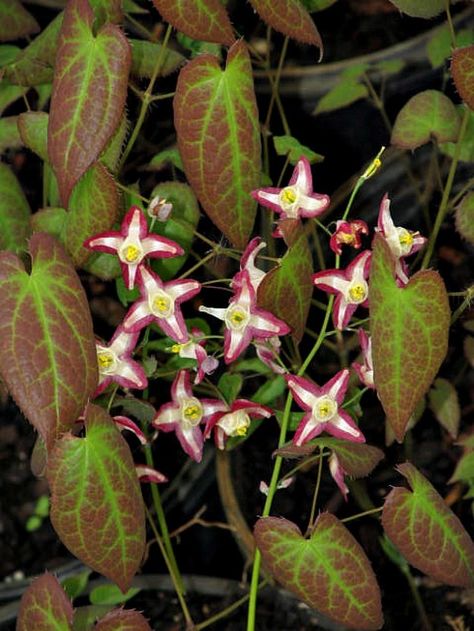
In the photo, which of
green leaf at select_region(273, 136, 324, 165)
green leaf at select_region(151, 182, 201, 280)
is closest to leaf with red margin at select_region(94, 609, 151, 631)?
green leaf at select_region(151, 182, 201, 280)

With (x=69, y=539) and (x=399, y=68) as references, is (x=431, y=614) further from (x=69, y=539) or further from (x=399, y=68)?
(x=399, y=68)

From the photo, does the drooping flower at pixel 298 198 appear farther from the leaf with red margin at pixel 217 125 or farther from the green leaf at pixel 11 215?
the green leaf at pixel 11 215

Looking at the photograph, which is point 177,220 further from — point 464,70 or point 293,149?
point 464,70

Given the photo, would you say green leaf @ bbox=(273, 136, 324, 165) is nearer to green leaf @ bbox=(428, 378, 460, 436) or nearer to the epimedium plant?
the epimedium plant

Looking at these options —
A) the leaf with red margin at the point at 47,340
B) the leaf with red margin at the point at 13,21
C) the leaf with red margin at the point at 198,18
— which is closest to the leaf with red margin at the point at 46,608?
the leaf with red margin at the point at 47,340

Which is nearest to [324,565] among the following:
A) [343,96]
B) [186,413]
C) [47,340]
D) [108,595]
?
[186,413]

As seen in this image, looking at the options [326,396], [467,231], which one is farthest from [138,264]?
[467,231]

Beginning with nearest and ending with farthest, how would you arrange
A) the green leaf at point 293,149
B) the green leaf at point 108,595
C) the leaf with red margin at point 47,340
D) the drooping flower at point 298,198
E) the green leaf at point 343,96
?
1. the leaf with red margin at point 47,340
2. the drooping flower at point 298,198
3. the green leaf at point 293,149
4. the green leaf at point 108,595
5. the green leaf at point 343,96
